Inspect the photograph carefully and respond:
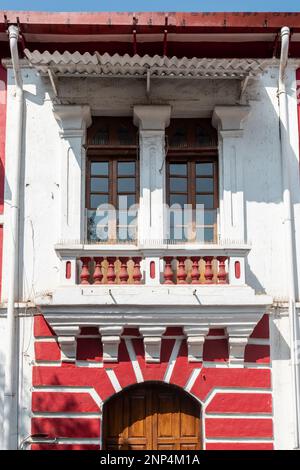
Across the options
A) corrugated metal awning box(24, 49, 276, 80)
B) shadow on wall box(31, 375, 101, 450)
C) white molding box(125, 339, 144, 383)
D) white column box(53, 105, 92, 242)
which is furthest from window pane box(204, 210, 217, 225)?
shadow on wall box(31, 375, 101, 450)

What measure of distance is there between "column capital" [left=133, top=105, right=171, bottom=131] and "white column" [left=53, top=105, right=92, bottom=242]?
71cm

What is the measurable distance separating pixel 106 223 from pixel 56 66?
85.8 inches

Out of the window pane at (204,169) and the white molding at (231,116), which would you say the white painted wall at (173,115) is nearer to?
the white molding at (231,116)

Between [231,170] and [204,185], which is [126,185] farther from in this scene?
[231,170]

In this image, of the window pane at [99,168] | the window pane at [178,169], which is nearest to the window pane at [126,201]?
the window pane at [99,168]

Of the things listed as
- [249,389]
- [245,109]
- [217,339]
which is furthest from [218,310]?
[245,109]

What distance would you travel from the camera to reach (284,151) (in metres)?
10.5

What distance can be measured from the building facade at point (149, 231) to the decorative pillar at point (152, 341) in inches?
0.7

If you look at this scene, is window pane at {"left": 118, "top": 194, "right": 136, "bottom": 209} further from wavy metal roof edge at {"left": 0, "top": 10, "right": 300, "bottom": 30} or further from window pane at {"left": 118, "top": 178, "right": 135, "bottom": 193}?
wavy metal roof edge at {"left": 0, "top": 10, "right": 300, "bottom": 30}

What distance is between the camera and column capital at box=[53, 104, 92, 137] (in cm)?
1045

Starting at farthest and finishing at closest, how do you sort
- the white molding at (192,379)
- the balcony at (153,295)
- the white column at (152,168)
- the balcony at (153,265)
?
the white column at (152,168)
the balcony at (153,265)
the white molding at (192,379)
the balcony at (153,295)

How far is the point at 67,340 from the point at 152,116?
3.24 m

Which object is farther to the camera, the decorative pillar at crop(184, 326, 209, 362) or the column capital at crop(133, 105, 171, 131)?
the column capital at crop(133, 105, 171, 131)

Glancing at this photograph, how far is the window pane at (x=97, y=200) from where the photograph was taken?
10.5 m
